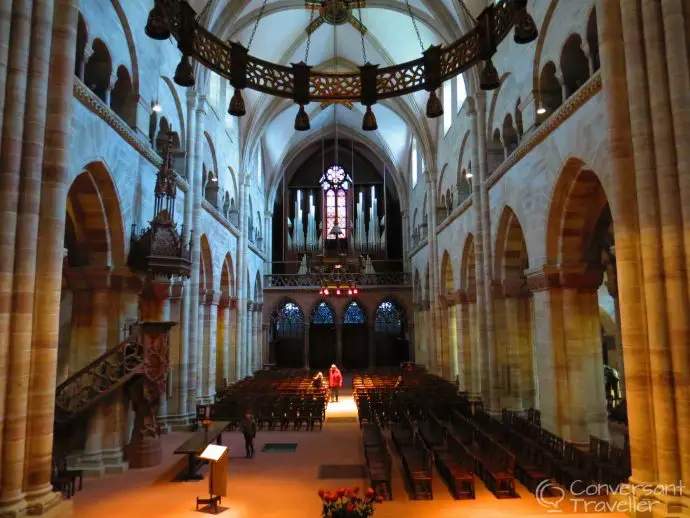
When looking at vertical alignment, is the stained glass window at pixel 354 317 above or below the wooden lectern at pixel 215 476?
above

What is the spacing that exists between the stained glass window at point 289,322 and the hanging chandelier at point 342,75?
27.9 metres

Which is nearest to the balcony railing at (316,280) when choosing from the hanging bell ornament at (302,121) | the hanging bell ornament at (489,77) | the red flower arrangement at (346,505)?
the hanging bell ornament at (302,121)

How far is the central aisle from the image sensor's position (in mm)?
8305

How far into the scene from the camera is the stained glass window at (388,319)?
35.7 m

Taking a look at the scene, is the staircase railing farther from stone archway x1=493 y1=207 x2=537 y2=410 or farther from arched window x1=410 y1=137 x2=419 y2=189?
arched window x1=410 y1=137 x2=419 y2=189

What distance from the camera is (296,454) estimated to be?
12.8 metres

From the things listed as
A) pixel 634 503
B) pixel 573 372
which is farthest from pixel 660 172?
pixel 573 372

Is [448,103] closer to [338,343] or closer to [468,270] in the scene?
[468,270]

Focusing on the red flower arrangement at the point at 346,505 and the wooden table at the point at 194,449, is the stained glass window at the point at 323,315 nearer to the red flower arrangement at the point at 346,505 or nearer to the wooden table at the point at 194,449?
the wooden table at the point at 194,449

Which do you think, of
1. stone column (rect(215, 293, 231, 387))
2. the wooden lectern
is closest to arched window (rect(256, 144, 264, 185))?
stone column (rect(215, 293, 231, 387))

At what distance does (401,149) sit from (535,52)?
2143 centimetres

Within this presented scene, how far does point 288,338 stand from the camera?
36031 mm

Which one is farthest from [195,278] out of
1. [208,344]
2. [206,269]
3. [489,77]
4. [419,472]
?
[489,77]

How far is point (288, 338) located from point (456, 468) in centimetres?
2719
